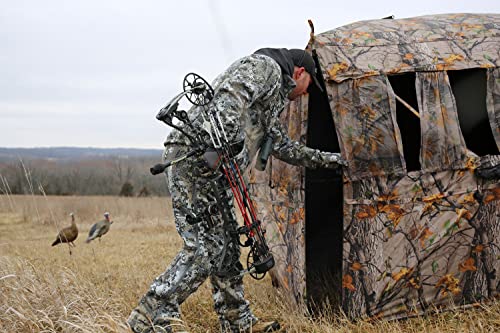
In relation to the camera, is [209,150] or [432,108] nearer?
[209,150]

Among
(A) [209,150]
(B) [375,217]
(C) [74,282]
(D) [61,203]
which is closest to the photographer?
(A) [209,150]

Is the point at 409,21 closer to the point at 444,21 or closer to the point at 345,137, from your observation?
the point at 444,21

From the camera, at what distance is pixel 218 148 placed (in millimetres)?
3918

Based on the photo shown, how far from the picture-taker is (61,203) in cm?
1677

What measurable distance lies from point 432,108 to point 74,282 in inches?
125

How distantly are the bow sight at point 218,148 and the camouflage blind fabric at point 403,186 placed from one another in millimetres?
916

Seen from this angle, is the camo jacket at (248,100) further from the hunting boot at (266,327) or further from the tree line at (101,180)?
the tree line at (101,180)

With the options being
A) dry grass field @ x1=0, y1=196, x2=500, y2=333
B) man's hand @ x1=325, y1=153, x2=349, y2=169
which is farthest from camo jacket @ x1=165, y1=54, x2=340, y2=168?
dry grass field @ x1=0, y1=196, x2=500, y2=333

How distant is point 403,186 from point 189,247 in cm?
172

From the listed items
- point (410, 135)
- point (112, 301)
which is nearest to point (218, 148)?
point (112, 301)

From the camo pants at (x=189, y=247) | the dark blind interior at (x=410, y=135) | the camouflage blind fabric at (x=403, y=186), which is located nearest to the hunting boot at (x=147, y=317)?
the camo pants at (x=189, y=247)

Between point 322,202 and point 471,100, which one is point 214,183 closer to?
point 322,202

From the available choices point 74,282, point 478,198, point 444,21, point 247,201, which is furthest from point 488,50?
point 74,282

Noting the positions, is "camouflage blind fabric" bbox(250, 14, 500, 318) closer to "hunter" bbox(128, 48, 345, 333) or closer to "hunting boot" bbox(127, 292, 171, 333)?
"hunter" bbox(128, 48, 345, 333)
